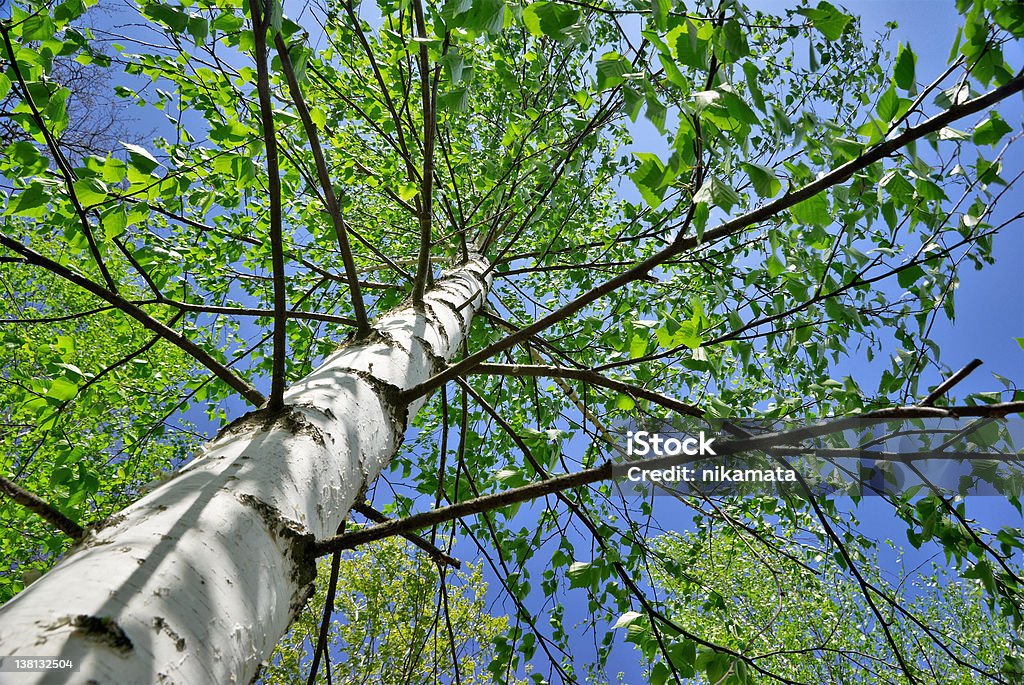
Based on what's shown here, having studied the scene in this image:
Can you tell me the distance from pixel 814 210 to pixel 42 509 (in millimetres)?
1811

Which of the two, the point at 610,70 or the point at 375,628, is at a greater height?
the point at 375,628

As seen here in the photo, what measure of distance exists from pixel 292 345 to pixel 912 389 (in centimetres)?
376

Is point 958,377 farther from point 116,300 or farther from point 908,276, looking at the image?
point 116,300

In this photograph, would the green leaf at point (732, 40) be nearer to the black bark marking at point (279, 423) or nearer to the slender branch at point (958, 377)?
the slender branch at point (958, 377)

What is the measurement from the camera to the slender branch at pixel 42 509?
44.7 inches

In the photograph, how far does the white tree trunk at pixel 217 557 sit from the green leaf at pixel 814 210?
1.13m

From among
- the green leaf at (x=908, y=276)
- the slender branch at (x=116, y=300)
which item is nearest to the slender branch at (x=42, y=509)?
the slender branch at (x=116, y=300)

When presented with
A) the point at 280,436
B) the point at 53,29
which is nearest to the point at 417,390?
the point at 280,436

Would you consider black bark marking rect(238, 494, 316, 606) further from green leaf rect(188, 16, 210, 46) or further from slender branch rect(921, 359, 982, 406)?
slender branch rect(921, 359, 982, 406)

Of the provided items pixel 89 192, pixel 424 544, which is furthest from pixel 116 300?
pixel 424 544

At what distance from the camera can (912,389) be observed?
1.59 meters

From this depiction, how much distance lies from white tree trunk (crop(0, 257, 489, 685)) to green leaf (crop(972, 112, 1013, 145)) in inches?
66.8

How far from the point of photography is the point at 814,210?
1.18m

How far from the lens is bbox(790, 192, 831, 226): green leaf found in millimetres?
1166
